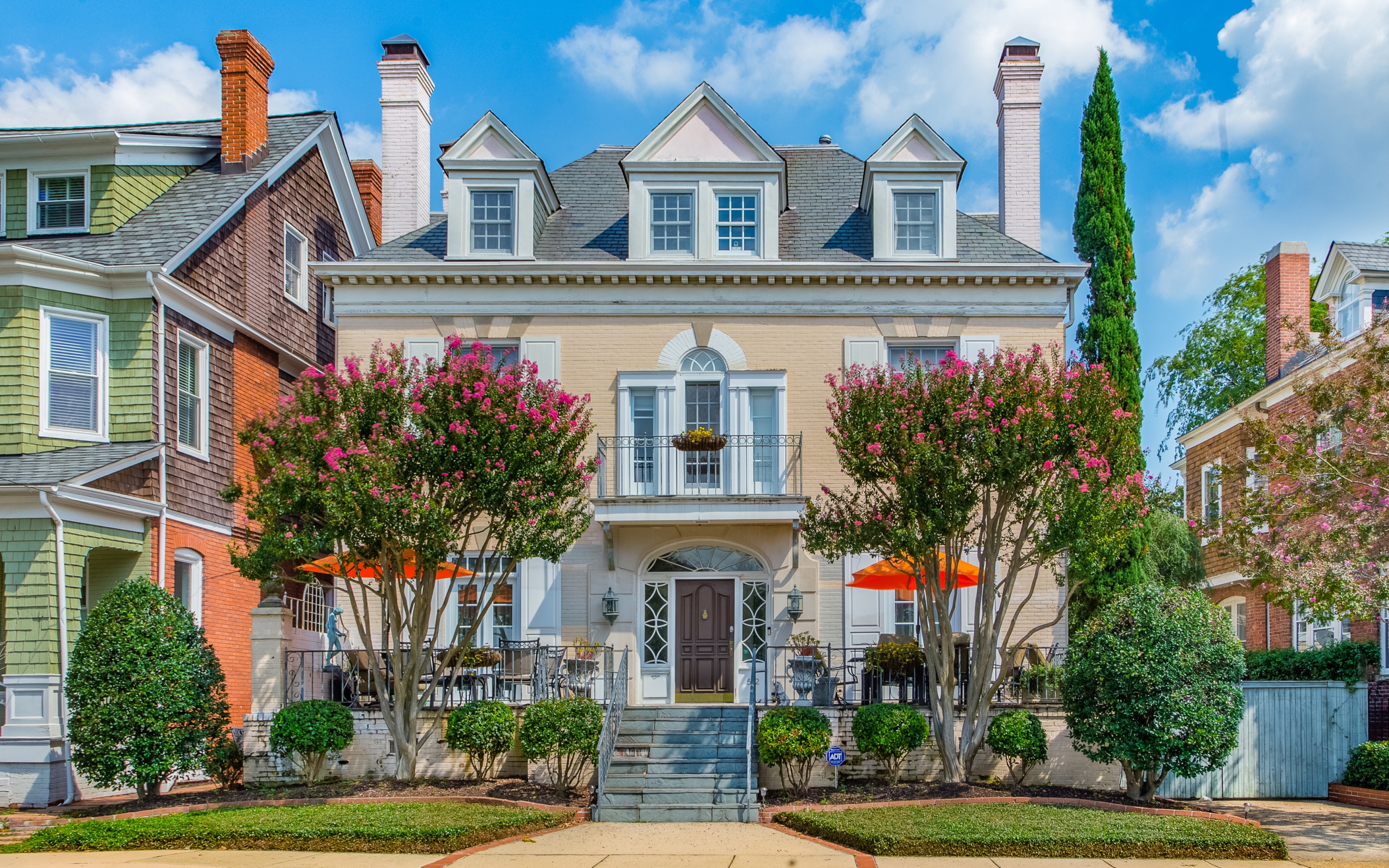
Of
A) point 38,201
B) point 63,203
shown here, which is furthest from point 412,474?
point 38,201

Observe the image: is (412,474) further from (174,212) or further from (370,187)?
(370,187)

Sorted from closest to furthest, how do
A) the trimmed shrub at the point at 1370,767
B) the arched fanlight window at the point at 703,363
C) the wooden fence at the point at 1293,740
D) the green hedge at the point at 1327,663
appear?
the trimmed shrub at the point at 1370,767 < the wooden fence at the point at 1293,740 < the green hedge at the point at 1327,663 < the arched fanlight window at the point at 703,363

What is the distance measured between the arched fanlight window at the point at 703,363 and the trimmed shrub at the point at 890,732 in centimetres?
641

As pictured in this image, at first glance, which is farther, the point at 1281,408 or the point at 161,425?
the point at 1281,408

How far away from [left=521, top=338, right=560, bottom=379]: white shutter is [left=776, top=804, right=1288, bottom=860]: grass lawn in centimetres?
910

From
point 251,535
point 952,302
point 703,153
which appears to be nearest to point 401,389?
point 251,535

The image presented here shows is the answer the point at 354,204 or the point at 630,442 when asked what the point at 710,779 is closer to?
the point at 630,442

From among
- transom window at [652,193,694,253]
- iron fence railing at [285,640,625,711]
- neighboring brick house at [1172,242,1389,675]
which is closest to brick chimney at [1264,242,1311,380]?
neighboring brick house at [1172,242,1389,675]

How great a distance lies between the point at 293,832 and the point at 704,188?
39.4 feet

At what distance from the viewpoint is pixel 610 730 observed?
15.6m

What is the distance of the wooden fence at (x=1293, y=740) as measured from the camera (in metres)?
16.5

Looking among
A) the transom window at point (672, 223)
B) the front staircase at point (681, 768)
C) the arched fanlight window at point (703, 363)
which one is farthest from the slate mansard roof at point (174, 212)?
the front staircase at point (681, 768)

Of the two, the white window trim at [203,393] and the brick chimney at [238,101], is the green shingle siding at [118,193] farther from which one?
the white window trim at [203,393]

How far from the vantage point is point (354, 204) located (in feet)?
82.7
